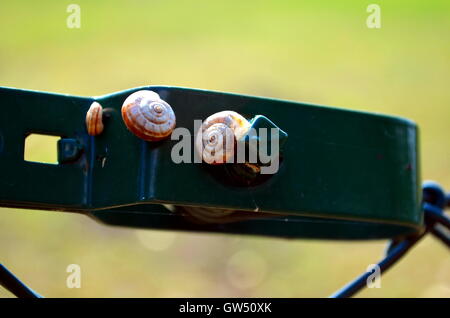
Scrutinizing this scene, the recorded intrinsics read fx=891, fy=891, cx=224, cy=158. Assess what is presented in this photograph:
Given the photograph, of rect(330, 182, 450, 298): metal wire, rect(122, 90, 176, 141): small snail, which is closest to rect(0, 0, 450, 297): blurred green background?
rect(330, 182, 450, 298): metal wire

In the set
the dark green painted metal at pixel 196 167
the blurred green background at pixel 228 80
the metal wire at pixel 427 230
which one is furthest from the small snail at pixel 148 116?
the blurred green background at pixel 228 80

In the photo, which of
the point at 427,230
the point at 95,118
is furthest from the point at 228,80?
the point at 95,118

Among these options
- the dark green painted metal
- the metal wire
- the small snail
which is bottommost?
the metal wire

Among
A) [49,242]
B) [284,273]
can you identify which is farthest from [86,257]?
[284,273]

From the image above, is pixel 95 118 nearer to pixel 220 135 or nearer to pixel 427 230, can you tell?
pixel 220 135

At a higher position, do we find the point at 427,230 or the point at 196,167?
the point at 196,167

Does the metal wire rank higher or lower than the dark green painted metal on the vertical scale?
lower

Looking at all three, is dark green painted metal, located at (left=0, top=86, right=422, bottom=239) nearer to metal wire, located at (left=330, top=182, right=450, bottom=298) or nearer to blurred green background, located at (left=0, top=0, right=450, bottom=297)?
metal wire, located at (left=330, top=182, right=450, bottom=298)
